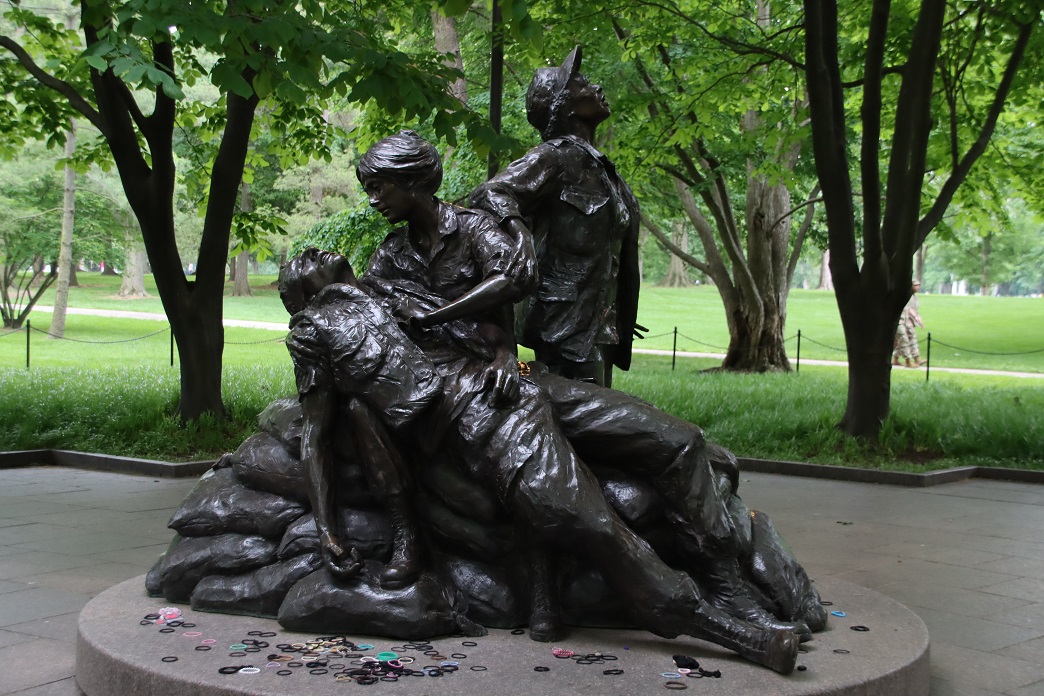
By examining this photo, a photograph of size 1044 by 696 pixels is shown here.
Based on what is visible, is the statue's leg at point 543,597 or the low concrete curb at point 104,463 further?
the low concrete curb at point 104,463

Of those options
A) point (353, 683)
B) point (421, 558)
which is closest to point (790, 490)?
point (421, 558)

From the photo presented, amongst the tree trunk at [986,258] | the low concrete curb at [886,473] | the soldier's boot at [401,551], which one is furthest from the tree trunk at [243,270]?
the soldier's boot at [401,551]

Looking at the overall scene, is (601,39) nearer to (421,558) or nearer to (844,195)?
(844,195)

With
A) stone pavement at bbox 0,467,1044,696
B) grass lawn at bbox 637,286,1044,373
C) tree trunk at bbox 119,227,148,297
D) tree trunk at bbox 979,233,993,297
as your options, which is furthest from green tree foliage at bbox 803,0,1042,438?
tree trunk at bbox 979,233,993,297

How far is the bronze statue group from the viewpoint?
4.11 m

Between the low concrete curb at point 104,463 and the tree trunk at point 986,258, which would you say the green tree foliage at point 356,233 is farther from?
the tree trunk at point 986,258

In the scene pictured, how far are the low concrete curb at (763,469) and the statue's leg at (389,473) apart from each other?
599cm

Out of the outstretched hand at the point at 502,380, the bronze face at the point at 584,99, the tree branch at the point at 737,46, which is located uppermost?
the tree branch at the point at 737,46

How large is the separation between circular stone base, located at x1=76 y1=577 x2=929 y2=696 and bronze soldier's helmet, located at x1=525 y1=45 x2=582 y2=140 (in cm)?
248

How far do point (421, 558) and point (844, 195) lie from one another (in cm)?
787

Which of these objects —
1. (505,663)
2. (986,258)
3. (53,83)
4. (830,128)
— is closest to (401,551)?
(505,663)

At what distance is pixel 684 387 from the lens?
552 inches

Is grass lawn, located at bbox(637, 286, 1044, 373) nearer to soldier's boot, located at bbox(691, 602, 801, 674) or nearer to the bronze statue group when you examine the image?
the bronze statue group

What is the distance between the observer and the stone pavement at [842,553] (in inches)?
183
